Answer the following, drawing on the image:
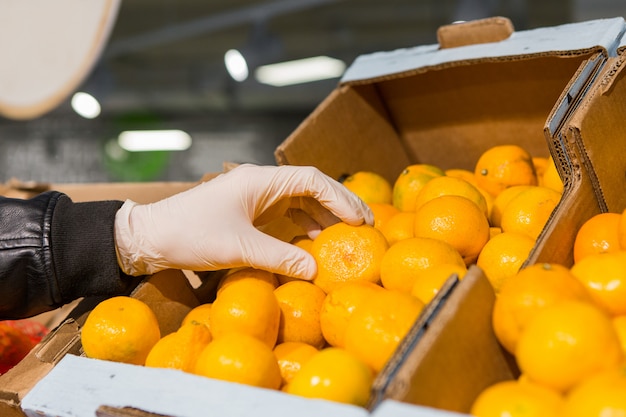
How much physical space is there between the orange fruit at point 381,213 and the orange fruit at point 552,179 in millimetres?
299

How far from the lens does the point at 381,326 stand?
82 centimetres

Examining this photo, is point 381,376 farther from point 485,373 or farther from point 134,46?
point 134,46

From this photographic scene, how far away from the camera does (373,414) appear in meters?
0.63

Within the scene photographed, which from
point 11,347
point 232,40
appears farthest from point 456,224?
point 232,40

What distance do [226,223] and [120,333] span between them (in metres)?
0.26

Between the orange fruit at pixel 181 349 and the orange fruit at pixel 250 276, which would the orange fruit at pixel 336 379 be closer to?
the orange fruit at pixel 181 349

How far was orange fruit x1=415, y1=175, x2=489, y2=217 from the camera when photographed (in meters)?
1.21

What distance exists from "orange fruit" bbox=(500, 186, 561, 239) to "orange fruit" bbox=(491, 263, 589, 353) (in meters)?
0.30

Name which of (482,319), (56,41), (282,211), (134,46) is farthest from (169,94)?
(482,319)

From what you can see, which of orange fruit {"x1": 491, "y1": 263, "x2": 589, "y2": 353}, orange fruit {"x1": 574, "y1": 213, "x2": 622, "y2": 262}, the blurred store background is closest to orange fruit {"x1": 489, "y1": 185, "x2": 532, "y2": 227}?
orange fruit {"x1": 574, "y1": 213, "x2": 622, "y2": 262}

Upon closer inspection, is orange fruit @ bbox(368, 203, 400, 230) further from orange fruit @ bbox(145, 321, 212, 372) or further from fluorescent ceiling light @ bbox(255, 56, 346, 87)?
fluorescent ceiling light @ bbox(255, 56, 346, 87)

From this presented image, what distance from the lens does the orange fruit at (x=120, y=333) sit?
3.26 feet

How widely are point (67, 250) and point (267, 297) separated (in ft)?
1.29

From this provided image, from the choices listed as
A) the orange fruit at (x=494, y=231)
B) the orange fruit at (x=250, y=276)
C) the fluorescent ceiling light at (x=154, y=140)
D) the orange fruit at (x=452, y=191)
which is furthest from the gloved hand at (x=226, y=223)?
the fluorescent ceiling light at (x=154, y=140)
